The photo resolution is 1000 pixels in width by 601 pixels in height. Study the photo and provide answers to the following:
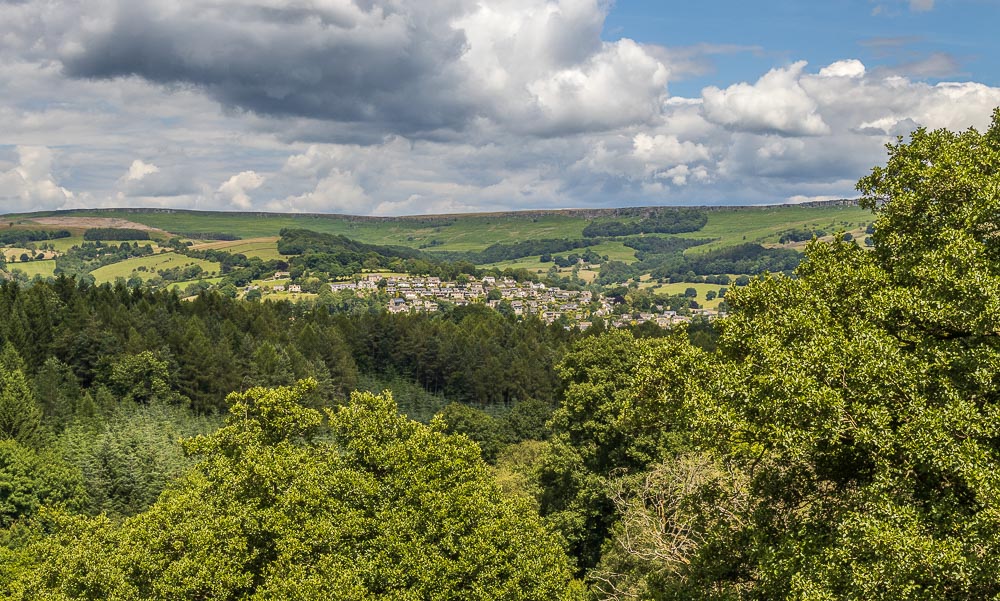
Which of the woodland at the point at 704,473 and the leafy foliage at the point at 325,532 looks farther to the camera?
the leafy foliage at the point at 325,532

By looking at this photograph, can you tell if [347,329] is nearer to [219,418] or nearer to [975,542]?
[219,418]

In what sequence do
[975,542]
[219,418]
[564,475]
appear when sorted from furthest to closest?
[219,418]
[564,475]
[975,542]

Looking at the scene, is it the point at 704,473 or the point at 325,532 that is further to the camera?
the point at 704,473

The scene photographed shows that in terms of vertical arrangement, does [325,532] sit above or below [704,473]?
above

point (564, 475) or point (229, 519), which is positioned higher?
point (229, 519)

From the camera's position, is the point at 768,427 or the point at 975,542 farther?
the point at 768,427

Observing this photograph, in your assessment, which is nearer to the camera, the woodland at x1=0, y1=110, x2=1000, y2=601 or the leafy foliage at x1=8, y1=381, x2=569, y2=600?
the woodland at x1=0, y1=110, x2=1000, y2=601

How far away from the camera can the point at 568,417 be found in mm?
39625

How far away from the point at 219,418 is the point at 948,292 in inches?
3083

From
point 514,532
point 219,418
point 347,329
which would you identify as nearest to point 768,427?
point 514,532

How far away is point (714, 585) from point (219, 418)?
71.4m

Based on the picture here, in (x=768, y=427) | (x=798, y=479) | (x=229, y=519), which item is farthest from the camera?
(x=229, y=519)

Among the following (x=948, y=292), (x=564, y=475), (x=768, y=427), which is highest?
(x=948, y=292)

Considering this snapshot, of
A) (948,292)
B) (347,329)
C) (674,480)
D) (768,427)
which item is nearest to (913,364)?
(948,292)
